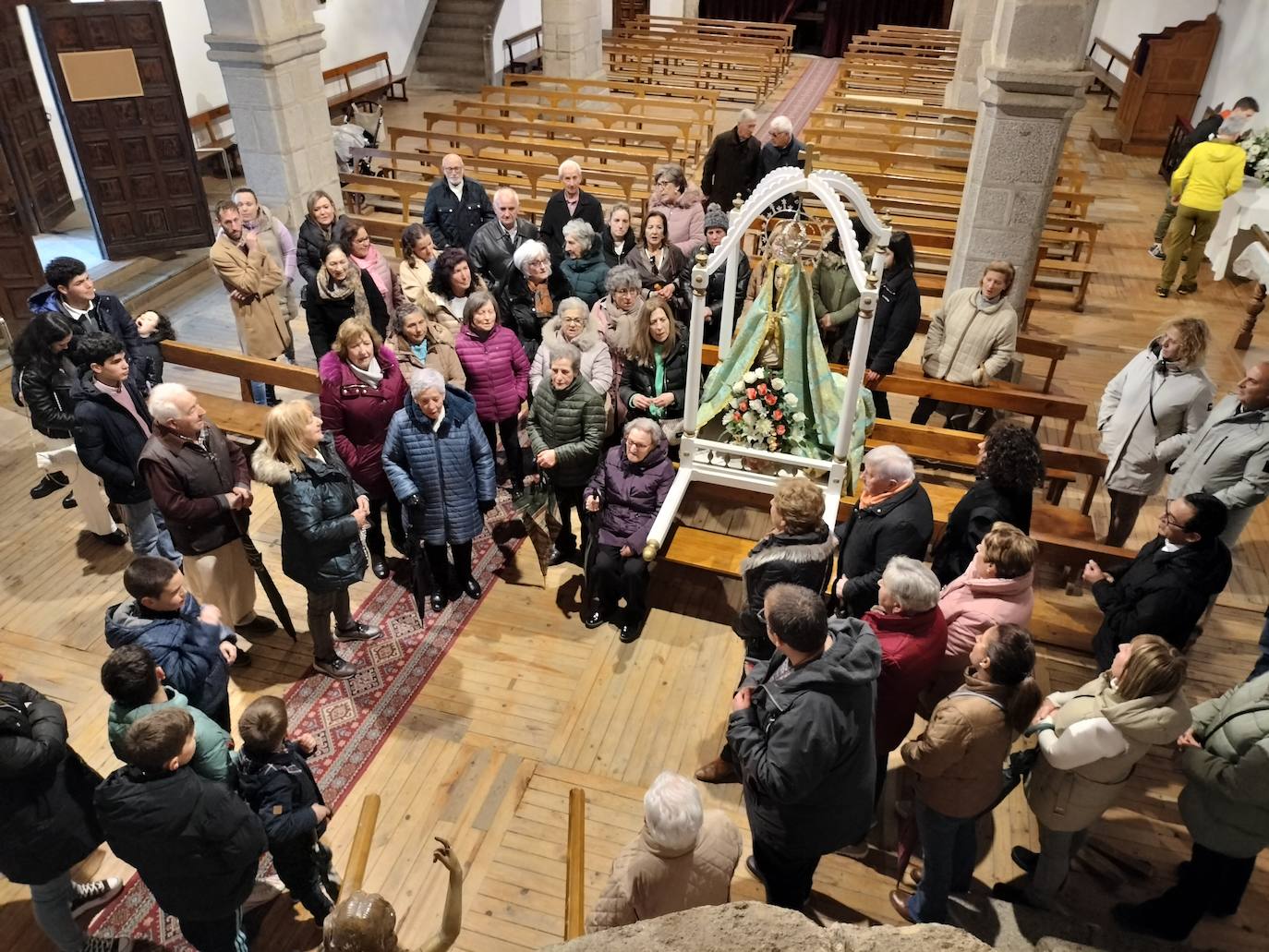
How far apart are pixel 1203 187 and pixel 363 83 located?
1143 cm

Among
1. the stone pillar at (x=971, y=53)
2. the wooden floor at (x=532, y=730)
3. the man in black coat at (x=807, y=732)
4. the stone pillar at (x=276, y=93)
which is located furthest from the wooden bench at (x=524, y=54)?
the man in black coat at (x=807, y=732)

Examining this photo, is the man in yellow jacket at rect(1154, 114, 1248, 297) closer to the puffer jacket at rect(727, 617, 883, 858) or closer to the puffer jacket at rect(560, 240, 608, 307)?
the puffer jacket at rect(560, 240, 608, 307)

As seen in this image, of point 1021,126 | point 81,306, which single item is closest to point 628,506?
point 81,306

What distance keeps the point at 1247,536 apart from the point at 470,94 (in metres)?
13.3

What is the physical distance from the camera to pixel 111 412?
4188 mm

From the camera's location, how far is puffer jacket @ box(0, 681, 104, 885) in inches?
106

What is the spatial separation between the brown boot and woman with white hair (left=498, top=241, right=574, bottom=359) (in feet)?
8.63

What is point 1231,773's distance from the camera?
2.89 meters

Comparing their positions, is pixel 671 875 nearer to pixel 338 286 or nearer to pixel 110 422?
pixel 110 422

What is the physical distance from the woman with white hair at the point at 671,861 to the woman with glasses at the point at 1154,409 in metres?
3.25

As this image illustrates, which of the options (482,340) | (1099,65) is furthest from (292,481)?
(1099,65)

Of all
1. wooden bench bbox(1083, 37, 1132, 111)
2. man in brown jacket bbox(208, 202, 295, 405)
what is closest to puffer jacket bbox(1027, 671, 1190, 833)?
man in brown jacket bbox(208, 202, 295, 405)

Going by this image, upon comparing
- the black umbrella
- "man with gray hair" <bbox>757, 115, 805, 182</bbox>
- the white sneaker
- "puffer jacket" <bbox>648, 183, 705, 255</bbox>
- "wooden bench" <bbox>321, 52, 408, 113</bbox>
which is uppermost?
"man with gray hair" <bbox>757, 115, 805, 182</bbox>

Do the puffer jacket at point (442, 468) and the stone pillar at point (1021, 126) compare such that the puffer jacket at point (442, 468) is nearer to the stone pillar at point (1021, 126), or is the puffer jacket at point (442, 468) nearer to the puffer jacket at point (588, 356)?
the puffer jacket at point (588, 356)
